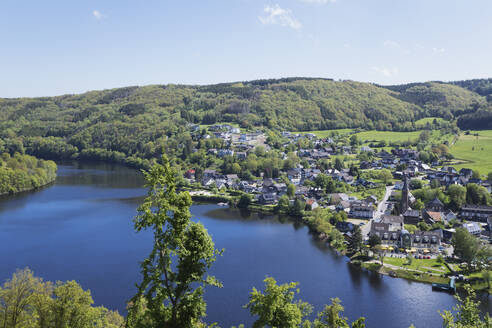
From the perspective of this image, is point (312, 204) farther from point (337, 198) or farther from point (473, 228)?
point (473, 228)

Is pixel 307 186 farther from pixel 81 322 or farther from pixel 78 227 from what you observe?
pixel 81 322

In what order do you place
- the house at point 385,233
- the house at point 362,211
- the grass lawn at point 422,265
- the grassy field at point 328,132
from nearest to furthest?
the grass lawn at point 422,265 < the house at point 385,233 < the house at point 362,211 < the grassy field at point 328,132

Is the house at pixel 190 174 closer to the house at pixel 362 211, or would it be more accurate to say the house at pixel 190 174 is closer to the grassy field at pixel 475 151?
the house at pixel 362 211

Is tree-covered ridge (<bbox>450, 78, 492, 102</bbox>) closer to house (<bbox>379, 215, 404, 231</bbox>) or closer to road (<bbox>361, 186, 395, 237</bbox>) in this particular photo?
road (<bbox>361, 186, 395, 237</bbox>)

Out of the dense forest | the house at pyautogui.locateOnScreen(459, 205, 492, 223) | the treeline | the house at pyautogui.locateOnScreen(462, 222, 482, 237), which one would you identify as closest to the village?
the house at pyautogui.locateOnScreen(459, 205, 492, 223)

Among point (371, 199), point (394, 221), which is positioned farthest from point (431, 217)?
point (371, 199)

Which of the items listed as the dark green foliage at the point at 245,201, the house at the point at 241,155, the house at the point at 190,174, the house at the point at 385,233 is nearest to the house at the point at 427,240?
the house at the point at 385,233
